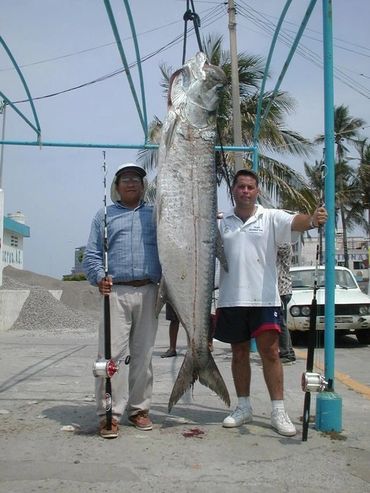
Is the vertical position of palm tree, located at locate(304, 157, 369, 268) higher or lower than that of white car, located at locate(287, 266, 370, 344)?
higher

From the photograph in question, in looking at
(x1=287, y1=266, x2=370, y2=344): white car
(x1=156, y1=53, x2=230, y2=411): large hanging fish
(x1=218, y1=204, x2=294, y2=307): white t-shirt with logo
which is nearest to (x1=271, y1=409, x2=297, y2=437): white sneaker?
(x1=156, y1=53, x2=230, y2=411): large hanging fish

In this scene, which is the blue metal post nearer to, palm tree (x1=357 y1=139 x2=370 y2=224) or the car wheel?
the car wheel

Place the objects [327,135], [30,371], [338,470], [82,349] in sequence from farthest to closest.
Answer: [82,349]
[30,371]
[327,135]
[338,470]

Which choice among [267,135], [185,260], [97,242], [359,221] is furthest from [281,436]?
[359,221]

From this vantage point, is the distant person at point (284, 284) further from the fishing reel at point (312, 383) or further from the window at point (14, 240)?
the window at point (14, 240)

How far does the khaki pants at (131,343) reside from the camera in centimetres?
442

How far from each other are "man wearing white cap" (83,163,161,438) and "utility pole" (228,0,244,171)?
6.29 m

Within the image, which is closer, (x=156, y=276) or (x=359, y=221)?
(x=156, y=276)

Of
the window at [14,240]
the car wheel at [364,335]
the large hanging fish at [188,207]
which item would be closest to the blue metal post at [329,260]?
the large hanging fish at [188,207]

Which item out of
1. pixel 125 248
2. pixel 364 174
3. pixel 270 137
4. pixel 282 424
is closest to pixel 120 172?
pixel 125 248

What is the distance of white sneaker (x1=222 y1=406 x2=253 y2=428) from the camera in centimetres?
456

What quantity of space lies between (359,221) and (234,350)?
4475cm

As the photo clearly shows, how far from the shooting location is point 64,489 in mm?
3270

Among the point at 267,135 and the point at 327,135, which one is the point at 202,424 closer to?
the point at 327,135
